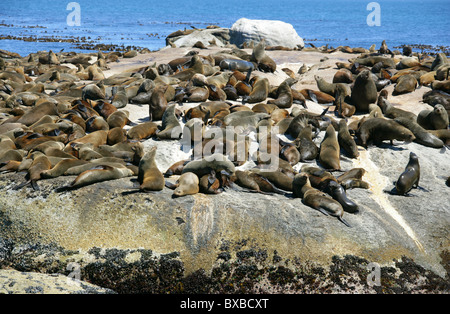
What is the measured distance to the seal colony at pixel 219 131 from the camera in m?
6.44

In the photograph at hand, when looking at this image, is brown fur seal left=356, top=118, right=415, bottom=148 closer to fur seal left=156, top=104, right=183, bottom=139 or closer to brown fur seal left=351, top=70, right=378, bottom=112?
brown fur seal left=351, top=70, right=378, bottom=112

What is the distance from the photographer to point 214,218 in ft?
19.0

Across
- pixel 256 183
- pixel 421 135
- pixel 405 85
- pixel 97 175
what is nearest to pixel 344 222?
pixel 256 183

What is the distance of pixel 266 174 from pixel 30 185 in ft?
11.3

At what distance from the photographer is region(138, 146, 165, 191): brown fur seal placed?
6.07 meters

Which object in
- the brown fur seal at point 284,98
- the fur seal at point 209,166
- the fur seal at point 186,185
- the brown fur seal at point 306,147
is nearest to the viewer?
the fur seal at point 186,185

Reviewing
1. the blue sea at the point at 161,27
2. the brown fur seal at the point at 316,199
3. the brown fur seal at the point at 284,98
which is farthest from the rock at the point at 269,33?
the brown fur seal at the point at 316,199

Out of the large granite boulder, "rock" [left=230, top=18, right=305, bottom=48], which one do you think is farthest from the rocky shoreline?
"rock" [left=230, top=18, right=305, bottom=48]

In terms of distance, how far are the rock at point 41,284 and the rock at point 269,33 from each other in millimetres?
19385

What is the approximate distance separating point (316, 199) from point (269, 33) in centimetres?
1819

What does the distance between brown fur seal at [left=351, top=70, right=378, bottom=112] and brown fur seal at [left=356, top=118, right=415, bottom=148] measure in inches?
77.4

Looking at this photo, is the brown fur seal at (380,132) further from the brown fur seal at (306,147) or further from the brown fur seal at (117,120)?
the brown fur seal at (117,120)
